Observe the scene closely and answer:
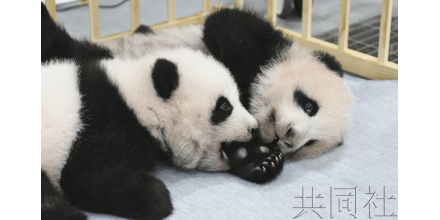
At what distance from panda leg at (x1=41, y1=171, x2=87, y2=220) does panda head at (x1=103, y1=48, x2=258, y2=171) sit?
34 centimetres

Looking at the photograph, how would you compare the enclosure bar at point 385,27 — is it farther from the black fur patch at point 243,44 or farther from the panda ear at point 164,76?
the panda ear at point 164,76

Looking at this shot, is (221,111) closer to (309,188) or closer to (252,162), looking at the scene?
(252,162)

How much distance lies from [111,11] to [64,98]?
2.52m

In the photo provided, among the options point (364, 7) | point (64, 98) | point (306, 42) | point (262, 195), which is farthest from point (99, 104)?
point (364, 7)

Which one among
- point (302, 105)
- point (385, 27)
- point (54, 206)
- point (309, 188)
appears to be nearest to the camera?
point (54, 206)

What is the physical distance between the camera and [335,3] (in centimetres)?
401

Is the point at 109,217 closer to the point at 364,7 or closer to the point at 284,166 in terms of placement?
the point at 284,166

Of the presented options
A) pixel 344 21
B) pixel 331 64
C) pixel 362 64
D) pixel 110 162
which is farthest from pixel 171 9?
pixel 110 162

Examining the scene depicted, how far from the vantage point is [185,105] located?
5.28ft

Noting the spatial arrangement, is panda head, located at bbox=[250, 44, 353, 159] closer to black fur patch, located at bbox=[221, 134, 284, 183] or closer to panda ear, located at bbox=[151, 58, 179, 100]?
black fur patch, located at bbox=[221, 134, 284, 183]

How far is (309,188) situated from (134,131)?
2.00ft

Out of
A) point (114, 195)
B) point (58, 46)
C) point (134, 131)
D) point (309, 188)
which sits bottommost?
point (309, 188)

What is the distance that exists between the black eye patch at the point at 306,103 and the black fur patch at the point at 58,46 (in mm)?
732

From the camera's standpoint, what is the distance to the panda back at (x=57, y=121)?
142 cm
